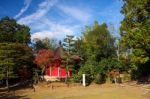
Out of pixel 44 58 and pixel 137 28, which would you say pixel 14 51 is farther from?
pixel 137 28

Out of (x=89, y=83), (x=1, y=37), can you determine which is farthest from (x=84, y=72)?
(x=1, y=37)

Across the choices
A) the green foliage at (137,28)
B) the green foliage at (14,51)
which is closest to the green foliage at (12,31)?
the green foliage at (14,51)

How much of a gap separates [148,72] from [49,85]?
15.3 metres

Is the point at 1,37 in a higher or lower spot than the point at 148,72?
higher

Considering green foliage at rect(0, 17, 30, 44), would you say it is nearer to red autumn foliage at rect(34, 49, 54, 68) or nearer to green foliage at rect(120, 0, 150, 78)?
red autumn foliage at rect(34, 49, 54, 68)

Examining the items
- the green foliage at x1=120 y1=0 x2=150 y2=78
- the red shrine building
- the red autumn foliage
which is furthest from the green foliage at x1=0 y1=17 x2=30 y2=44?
the green foliage at x1=120 y1=0 x2=150 y2=78

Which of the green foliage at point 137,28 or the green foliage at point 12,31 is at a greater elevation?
the green foliage at point 12,31

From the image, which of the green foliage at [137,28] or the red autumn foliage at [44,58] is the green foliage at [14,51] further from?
the green foliage at [137,28]

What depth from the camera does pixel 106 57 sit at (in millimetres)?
44781

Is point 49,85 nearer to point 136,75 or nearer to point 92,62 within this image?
point 92,62

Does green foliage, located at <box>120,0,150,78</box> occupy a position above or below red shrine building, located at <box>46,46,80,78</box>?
above

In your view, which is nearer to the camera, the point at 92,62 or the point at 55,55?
the point at 92,62

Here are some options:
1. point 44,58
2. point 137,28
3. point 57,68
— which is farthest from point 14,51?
point 137,28

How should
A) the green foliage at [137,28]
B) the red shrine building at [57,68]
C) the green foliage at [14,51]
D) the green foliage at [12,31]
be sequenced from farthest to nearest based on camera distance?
the green foliage at [12,31], the red shrine building at [57,68], the green foliage at [14,51], the green foliage at [137,28]
